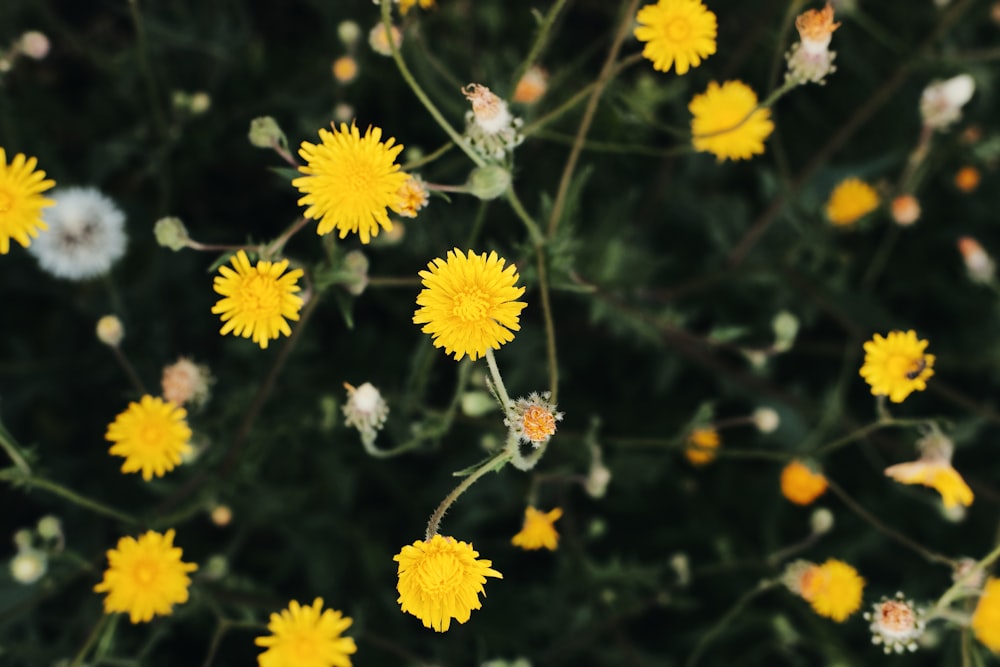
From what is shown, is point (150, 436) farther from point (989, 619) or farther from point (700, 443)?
point (989, 619)

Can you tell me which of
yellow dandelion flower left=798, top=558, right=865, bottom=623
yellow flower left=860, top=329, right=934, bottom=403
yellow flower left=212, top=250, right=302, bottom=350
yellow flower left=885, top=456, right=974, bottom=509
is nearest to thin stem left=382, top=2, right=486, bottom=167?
yellow flower left=212, top=250, right=302, bottom=350

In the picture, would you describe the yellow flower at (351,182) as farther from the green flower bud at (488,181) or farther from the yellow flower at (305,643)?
the yellow flower at (305,643)

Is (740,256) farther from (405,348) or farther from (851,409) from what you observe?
(405,348)

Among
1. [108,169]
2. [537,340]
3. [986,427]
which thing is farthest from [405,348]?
[986,427]

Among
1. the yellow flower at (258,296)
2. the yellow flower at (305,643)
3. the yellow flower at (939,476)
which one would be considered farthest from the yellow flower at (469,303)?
the yellow flower at (939,476)

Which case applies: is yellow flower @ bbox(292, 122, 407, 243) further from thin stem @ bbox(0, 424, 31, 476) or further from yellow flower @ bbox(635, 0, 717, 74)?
thin stem @ bbox(0, 424, 31, 476)

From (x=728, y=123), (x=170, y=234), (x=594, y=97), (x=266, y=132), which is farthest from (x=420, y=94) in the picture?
(x=728, y=123)
